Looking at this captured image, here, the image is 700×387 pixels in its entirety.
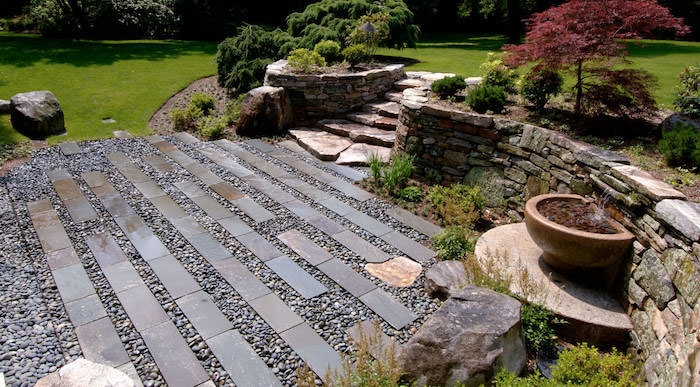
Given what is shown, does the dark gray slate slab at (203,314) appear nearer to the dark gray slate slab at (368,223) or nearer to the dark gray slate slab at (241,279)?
the dark gray slate slab at (241,279)

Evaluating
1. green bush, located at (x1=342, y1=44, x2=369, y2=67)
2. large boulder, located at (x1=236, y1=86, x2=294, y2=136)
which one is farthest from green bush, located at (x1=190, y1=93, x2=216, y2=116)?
green bush, located at (x1=342, y1=44, x2=369, y2=67)

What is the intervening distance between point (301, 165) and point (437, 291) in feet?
12.6

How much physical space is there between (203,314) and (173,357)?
1.72ft

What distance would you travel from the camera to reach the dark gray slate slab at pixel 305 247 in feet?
15.6

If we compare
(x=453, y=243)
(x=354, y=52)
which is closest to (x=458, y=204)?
(x=453, y=243)

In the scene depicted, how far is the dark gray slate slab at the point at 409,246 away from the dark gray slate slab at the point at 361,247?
0.76ft

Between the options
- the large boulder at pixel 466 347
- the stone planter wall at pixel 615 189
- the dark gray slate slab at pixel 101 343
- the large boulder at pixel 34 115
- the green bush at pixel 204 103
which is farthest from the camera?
the green bush at pixel 204 103

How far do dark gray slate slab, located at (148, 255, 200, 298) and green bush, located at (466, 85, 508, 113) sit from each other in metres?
4.31

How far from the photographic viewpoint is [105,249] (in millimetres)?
4801

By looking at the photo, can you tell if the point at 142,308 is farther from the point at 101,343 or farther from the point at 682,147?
the point at 682,147

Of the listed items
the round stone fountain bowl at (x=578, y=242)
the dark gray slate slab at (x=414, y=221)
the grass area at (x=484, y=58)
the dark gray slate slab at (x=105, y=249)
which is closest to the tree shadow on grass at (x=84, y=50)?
the grass area at (x=484, y=58)

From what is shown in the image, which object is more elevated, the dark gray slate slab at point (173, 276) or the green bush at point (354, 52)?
the green bush at point (354, 52)

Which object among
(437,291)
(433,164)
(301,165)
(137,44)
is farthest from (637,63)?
(137,44)

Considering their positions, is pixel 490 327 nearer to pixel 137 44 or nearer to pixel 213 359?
pixel 213 359
